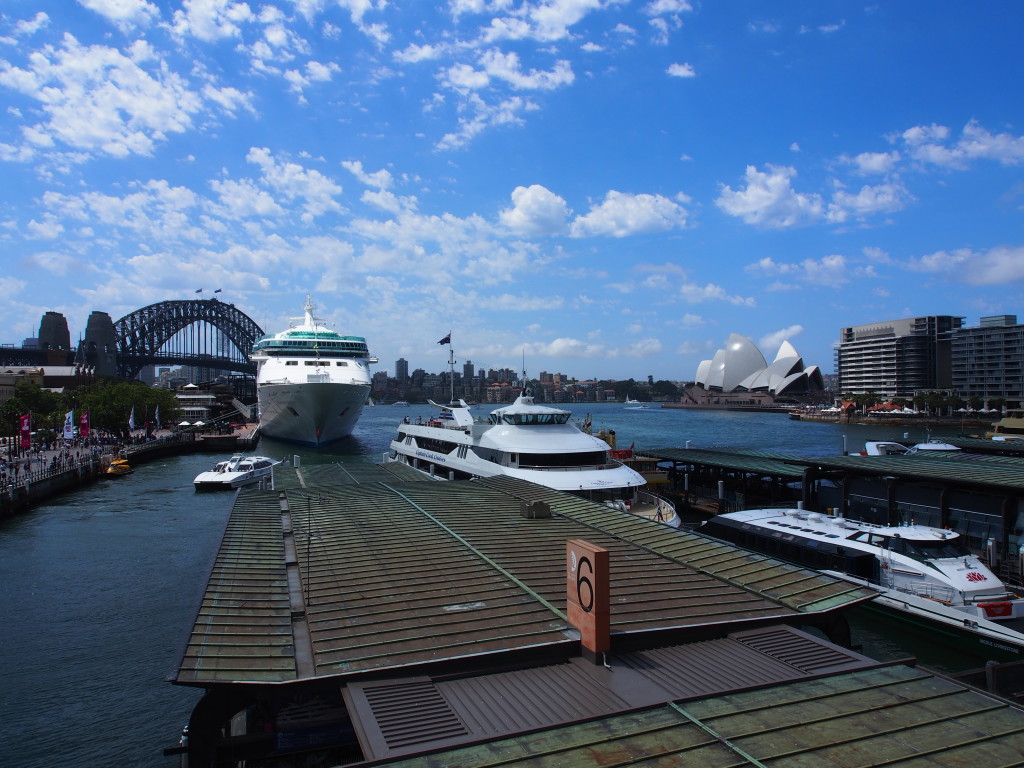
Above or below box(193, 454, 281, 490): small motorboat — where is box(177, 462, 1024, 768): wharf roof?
above

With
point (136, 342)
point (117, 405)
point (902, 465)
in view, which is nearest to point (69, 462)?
point (117, 405)

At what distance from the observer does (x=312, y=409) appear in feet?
221

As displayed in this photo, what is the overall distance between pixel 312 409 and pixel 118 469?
61.4 feet

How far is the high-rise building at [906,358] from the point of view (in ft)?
585

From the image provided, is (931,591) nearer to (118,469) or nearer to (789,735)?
(789,735)

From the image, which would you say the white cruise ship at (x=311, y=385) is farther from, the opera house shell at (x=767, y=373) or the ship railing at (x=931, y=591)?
the opera house shell at (x=767, y=373)

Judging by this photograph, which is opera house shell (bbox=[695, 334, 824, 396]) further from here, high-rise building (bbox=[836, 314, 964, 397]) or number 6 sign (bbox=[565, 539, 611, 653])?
number 6 sign (bbox=[565, 539, 611, 653])

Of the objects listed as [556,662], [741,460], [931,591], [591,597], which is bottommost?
[931,591]

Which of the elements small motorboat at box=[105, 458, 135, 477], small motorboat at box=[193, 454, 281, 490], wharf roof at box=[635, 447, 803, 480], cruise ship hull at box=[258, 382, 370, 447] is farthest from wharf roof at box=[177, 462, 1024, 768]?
cruise ship hull at box=[258, 382, 370, 447]

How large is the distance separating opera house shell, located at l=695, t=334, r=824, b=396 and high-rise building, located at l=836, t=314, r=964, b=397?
42.2 feet

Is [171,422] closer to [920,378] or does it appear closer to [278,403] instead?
[278,403]

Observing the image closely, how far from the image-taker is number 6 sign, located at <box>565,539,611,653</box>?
9.61m

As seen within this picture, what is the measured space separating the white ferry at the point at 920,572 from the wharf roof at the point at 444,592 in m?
4.86

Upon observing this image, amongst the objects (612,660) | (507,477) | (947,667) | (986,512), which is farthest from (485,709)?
(986,512)
